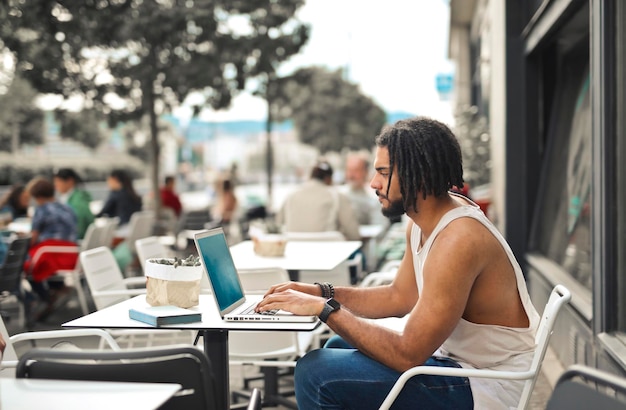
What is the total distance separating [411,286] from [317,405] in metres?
0.78

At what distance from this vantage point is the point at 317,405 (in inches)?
119

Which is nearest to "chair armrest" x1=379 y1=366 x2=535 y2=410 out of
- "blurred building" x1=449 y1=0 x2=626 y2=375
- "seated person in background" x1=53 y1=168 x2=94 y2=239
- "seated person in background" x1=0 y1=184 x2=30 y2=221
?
"blurred building" x1=449 y1=0 x2=626 y2=375

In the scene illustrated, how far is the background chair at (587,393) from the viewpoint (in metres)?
1.90

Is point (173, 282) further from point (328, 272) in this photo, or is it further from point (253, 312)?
point (328, 272)

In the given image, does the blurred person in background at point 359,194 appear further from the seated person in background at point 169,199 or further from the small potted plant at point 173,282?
the seated person in background at point 169,199

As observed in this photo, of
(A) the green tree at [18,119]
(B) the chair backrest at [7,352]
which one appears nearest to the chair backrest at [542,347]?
(B) the chair backrest at [7,352]

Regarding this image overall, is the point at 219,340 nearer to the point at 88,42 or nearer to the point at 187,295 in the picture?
the point at 187,295

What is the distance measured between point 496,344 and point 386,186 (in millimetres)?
683

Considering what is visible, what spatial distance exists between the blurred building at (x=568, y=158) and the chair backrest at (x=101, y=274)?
2634mm

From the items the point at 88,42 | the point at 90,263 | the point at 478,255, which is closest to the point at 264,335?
the point at 90,263

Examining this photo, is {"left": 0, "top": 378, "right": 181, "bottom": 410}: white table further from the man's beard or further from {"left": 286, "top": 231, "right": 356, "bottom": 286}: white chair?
{"left": 286, "top": 231, "right": 356, "bottom": 286}: white chair

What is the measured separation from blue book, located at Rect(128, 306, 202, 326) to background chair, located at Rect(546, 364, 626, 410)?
1.45m

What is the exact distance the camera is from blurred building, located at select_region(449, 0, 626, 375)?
4.41 metres

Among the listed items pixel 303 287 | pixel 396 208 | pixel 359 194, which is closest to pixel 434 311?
pixel 396 208
